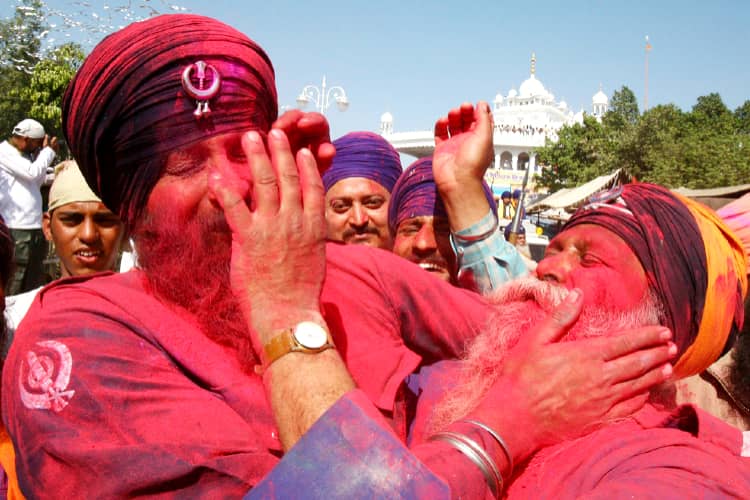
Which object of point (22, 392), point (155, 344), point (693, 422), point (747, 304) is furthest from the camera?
point (747, 304)

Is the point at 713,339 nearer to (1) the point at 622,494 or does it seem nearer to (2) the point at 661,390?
(2) the point at 661,390

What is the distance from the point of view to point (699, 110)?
68.1 m

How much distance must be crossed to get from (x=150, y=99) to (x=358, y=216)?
279 centimetres

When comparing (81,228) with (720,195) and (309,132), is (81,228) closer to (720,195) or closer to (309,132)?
(309,132)

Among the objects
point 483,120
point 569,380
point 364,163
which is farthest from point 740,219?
point 364,163

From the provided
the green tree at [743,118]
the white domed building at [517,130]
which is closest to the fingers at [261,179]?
the white domed building at [517,130]

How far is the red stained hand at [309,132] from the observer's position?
1.59m

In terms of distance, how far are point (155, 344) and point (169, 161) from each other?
466mm

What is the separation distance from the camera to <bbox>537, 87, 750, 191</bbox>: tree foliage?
30156 mm

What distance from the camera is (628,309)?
2016mm

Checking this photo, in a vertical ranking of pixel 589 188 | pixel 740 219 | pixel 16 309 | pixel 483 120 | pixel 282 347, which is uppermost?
pixel 483 120

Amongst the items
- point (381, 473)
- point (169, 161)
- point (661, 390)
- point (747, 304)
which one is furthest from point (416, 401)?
point (747, 304)

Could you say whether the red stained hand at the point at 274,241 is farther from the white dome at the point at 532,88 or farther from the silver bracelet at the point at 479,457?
the white dome at the point at 532,88

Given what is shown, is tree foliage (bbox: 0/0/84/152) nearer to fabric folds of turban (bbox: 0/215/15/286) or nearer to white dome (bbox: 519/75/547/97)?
fabric folds of turban (bbox: 0/215/15/286)
